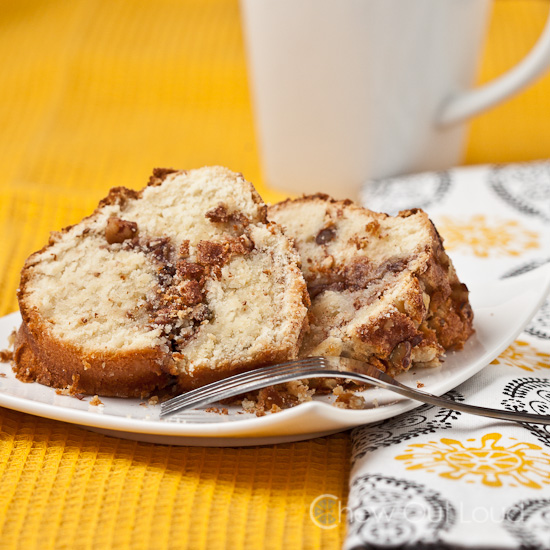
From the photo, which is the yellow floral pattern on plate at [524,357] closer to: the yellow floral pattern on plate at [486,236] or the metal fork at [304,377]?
the metal fork at [304,377]

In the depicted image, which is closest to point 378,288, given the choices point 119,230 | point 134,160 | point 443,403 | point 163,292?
point 443,403

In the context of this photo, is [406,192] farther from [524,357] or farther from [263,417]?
[263,417]

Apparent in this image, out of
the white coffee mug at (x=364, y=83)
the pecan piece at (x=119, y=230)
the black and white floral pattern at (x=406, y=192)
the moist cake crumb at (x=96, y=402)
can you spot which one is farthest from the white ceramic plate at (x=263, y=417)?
the white coffee mug at (x=364, y=83)

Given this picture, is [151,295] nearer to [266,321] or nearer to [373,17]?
[266,321]

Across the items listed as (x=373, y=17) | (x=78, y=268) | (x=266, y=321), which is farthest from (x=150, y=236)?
(x=373, y=17)

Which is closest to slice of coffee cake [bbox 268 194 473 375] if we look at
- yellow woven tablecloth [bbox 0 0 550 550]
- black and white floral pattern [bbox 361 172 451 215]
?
yellow woven tablecloth [bbox 0 0 550 550]
